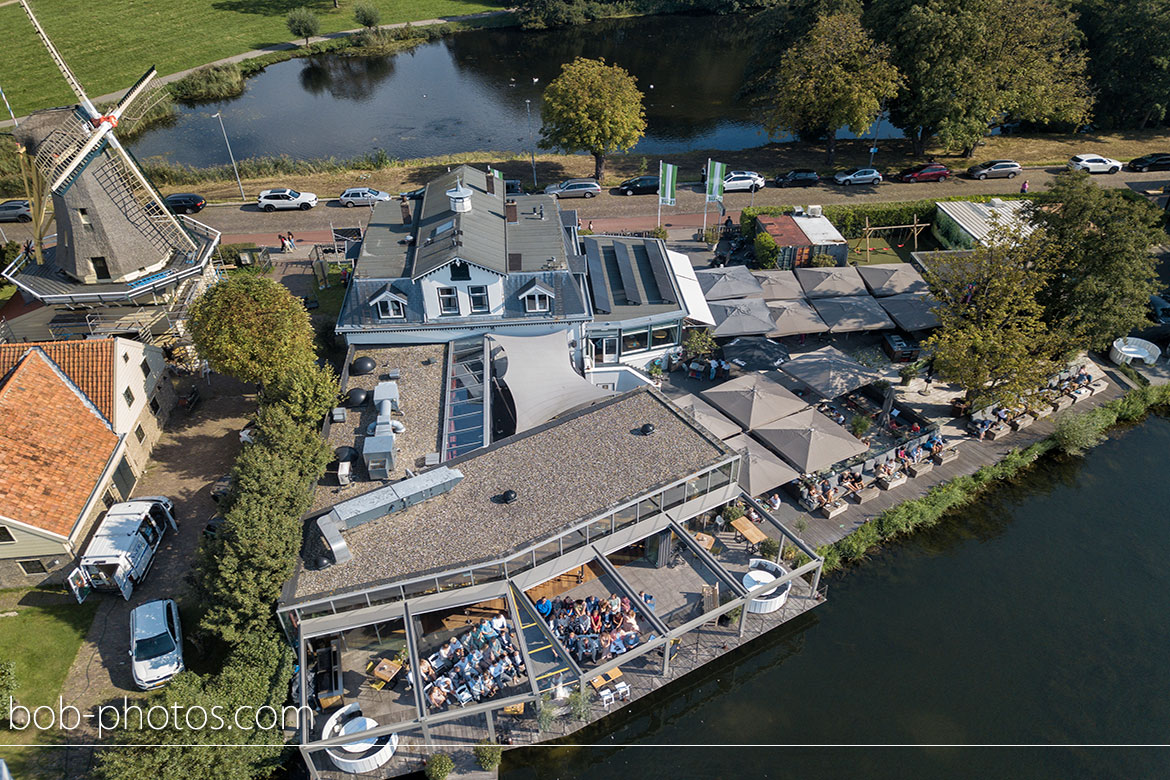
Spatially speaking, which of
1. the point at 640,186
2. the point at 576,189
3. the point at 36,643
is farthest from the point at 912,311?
the point at 36,643

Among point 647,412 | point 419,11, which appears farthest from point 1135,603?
point 419,11

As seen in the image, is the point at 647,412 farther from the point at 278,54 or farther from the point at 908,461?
the point at 278,54

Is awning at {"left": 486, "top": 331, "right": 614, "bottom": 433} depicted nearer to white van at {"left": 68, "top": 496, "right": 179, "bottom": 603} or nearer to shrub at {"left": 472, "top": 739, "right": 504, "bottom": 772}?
shrub at {"left": 472, "top": 739, "right": 504, "bottom": 772}

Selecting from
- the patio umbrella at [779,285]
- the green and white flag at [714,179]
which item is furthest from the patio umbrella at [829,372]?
the green and white flag at [714,179]

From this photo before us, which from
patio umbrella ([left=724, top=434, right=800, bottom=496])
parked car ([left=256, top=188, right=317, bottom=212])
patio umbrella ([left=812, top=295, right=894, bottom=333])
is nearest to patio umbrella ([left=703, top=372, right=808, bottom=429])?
patio umbrella ([left=724, top=434, right=800, bottom=496])

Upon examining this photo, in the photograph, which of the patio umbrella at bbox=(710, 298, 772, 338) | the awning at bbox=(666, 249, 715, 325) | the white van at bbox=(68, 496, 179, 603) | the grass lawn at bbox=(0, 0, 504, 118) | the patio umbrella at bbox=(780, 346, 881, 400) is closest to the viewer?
the white van at bbox=(68, 496, 179, 603)

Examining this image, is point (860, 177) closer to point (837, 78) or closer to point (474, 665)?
point (837, 78)
